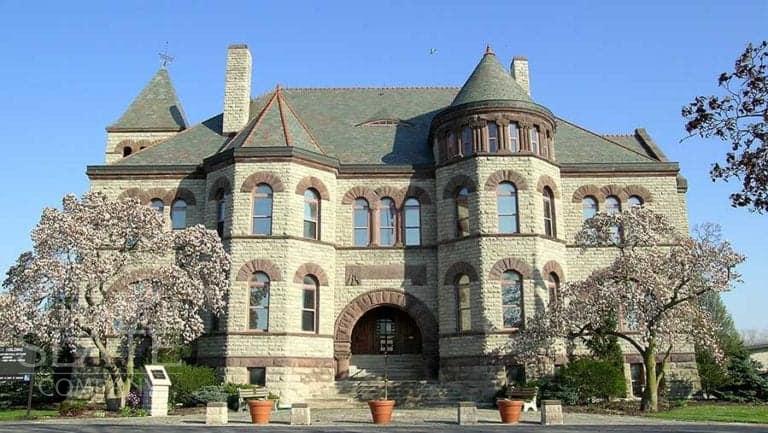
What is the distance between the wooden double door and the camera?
27.6 metres

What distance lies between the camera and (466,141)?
1043 inches

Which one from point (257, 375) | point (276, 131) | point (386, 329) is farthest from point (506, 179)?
point (257, 375)

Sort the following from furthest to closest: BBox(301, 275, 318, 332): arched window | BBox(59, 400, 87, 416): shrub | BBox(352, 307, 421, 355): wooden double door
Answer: BBox(352, 307, 421, 355): wooden double door, BBox(301, 275, 318, 332): arched window, BBox(59, 400, 87, 416): shrub

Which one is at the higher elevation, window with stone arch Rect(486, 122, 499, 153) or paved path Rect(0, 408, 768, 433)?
window with stone arch Rect(486, 122, 499, 153)

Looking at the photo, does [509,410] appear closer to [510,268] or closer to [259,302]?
[510,268]

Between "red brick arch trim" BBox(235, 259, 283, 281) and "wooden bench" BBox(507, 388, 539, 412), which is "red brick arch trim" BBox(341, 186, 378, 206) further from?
"wooden bench" BBox(507, 388, 539, 412)

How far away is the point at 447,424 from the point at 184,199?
1484 centimetres

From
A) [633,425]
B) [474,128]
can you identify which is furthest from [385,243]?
[633,425]

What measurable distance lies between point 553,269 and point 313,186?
9335 mm

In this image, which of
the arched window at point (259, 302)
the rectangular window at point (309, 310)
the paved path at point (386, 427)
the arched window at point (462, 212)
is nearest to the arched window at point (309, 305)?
the rectangular window at point (309, 310)

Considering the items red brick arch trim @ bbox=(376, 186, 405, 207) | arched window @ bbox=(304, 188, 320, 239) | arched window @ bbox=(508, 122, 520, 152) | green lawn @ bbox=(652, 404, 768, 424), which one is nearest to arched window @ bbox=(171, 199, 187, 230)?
arched window @ bbox=(304, 188, 320, 239)

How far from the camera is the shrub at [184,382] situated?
22125 millimetres

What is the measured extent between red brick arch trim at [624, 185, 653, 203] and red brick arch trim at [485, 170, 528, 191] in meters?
5.00

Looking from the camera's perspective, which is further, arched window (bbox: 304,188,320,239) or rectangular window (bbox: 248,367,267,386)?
arched window (bbox: 304,188,320,239)
